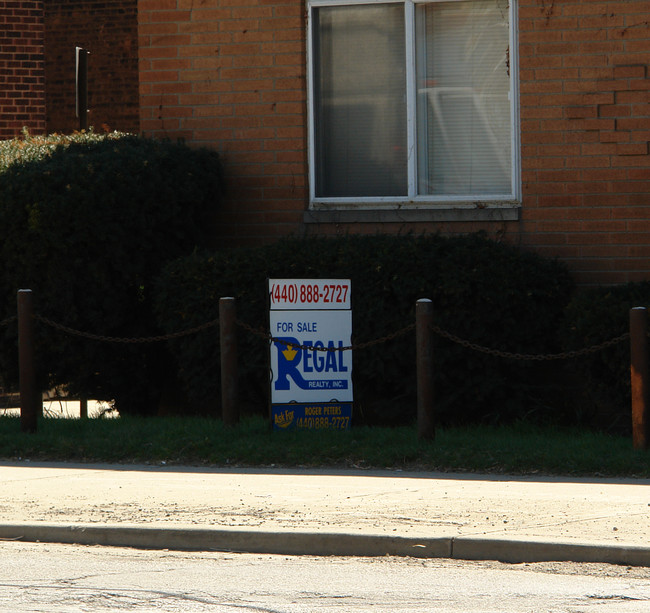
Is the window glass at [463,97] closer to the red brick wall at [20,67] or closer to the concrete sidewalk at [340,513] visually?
the concrete sidewalk at [340,513]

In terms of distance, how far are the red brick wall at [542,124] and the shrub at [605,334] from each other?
34.2 inches

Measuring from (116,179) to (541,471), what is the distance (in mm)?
4458

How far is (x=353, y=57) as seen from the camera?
464 inches

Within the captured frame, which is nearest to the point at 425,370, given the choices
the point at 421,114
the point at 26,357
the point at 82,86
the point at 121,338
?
the point at 121,338

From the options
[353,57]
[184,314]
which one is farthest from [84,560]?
[353,57]

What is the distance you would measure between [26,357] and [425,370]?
3235 millimetres

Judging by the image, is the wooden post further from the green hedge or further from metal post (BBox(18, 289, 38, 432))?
the green hedge

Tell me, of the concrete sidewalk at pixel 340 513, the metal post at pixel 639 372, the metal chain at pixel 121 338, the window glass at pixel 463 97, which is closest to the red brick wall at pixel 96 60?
the window glass at pixel 463 97

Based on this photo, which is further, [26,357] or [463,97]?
[463,97]

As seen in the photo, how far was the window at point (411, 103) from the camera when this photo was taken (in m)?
11.4

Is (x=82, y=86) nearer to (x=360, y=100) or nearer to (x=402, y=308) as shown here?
(x=360, y=100)

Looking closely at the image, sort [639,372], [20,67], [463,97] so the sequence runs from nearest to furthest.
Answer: [639,372] → [463,97] → [20,67]

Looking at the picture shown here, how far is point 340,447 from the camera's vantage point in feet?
29.7

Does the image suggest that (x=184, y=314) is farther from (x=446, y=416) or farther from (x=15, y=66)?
(x=15, y=66)
